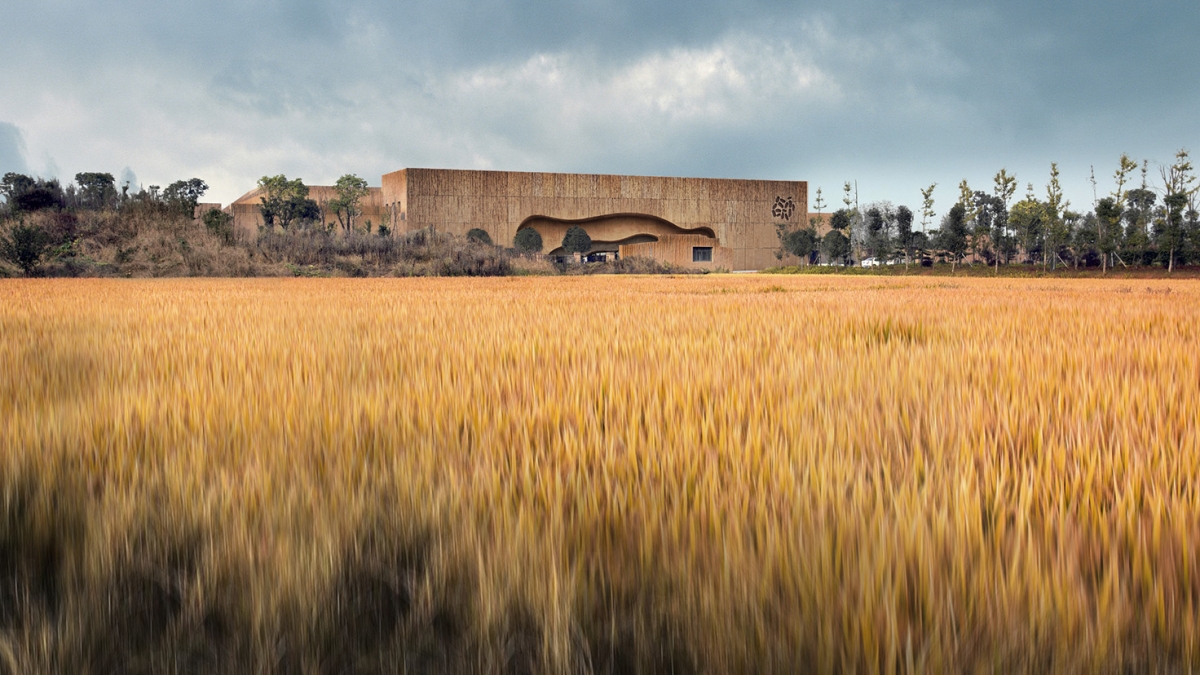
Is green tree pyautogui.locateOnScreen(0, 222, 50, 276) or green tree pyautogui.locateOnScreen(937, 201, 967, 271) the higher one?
green tree pyautogui.locateOnScreen(937, 201, 967, 271)

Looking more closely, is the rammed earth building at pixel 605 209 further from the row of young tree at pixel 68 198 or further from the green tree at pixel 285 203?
the row of young tree at pixel 68 198

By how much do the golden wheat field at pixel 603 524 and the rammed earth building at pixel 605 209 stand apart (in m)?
48.9

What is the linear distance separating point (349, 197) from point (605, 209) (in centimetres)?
2270

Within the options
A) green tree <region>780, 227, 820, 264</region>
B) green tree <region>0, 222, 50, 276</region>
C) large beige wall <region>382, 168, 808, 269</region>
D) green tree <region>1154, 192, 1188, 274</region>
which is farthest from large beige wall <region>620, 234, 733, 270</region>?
green tree <region>0, 222, 50, 276</region>

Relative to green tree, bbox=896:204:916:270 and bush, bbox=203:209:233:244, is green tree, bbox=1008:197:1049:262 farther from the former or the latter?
bush, bbox=203:209:233:244

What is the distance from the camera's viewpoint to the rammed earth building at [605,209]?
53.4 metres

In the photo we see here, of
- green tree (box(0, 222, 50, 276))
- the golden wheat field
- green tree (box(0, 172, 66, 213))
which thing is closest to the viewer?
the golden wheat field

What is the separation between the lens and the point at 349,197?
196 feet

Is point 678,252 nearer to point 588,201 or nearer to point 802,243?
point 802,243

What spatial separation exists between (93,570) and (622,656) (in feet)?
2.10

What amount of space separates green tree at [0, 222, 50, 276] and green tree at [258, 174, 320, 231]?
39566 mm

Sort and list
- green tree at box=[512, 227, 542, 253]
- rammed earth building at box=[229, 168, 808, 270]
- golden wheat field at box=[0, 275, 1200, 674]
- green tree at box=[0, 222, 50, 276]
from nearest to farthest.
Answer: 1. golden wheat field at box=[0, 275, 1200, 674]
2. green tree at box=[0, 222, 50, 276]
3. green tree at box=[512, 227, 542, 253]
4. rammed earth building at box=[229, 168, 808, 270]

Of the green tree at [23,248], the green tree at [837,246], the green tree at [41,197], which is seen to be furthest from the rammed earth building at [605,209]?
Result: the green tree at [23,248]

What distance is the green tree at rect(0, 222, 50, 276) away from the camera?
14320 mm
